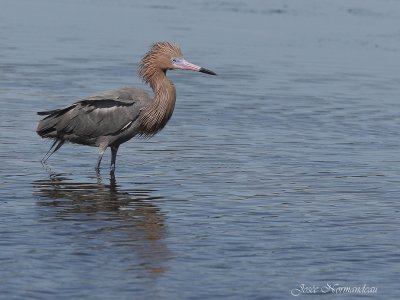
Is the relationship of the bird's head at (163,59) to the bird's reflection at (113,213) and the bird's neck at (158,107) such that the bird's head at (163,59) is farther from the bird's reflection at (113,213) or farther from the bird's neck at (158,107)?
Answer: the bird's reflection at (113,213)

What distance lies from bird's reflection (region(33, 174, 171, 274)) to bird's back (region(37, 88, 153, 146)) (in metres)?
0.65

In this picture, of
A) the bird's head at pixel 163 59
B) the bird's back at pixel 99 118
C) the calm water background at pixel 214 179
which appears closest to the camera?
the calm water background at pixel 214 179

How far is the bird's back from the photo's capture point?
12398mm

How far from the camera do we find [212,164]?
1273 cm

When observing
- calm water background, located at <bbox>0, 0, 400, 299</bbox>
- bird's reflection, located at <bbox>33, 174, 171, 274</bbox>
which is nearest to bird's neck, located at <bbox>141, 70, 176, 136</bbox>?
calm water background, located at <bbox>0, 0, 400, 299</bbox>

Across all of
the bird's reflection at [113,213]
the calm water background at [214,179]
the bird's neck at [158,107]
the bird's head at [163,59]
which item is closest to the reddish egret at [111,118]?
the bird's neck at [158,107]

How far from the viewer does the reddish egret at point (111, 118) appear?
12406 millimetres

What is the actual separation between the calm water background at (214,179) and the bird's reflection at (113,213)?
2 centimetres

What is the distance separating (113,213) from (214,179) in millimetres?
1817

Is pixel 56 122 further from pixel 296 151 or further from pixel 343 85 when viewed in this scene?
pixel 343 85

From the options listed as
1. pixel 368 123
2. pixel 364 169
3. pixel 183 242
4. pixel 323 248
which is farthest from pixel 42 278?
pixel 368 123

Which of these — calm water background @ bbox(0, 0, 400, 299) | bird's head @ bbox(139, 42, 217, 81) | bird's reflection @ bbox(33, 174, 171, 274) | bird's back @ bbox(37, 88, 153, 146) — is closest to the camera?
calm water background @ bbox(0, 0, 400, 299)

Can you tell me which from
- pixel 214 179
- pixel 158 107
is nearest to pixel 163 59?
pixel 158 107

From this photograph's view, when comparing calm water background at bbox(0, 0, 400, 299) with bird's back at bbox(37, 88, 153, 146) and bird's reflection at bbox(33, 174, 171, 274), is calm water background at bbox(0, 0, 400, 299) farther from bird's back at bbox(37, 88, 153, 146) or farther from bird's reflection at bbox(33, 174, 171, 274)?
bird's back at bbox(37, 88, 153, 146)
